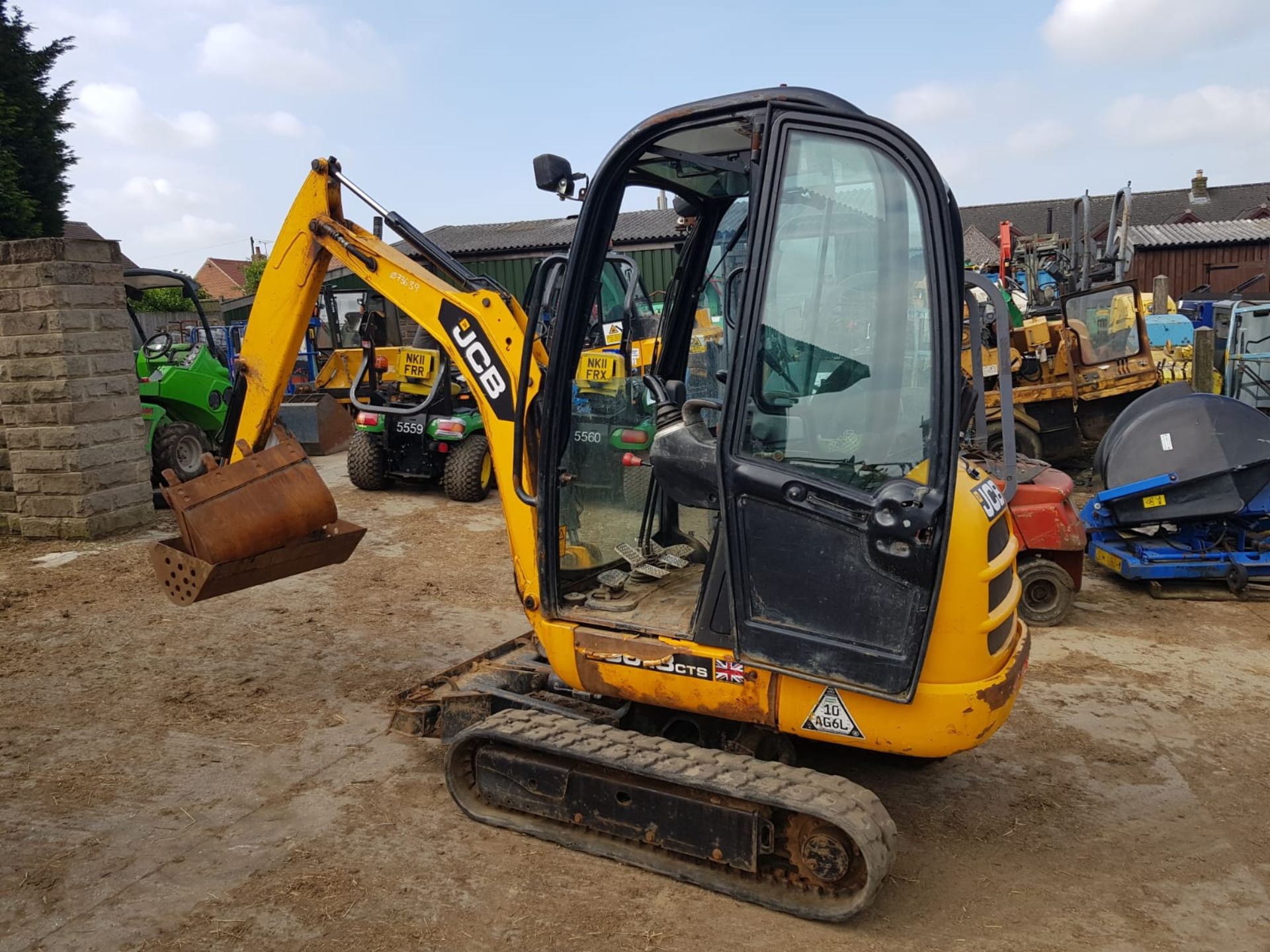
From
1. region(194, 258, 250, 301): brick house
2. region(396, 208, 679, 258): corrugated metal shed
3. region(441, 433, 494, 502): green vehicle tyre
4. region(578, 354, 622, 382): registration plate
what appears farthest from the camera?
region(194, 258, 250, 301): brick house

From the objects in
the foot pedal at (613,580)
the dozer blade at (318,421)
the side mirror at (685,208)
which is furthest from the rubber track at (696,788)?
the dozer blade at (318,421)

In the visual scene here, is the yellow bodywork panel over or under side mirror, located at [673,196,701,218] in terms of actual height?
under

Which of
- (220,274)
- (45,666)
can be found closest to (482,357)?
(45,666)

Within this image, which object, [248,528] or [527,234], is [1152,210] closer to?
[527,234]

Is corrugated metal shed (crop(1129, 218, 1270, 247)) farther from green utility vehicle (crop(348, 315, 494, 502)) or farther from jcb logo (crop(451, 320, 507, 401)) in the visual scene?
jcb logo (crop(451, 320, 507, 401))

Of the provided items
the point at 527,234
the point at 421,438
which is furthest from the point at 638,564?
the point at 527,234

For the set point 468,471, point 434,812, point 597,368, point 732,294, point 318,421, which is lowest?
point 434,812

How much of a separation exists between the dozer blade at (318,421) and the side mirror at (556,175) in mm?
10446

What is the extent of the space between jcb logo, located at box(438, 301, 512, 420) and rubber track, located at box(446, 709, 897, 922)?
3.91 ft

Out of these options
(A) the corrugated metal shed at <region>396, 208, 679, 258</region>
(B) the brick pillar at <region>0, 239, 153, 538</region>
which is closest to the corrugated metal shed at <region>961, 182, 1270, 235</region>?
(A) the corrugated metal shed at <region>396, 208, 679, 258</region>

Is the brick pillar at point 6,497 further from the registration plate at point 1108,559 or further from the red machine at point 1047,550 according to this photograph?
the registration plate at point 1108,559

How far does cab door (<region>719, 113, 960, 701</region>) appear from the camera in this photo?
2.81 metres

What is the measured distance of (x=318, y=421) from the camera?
13320 millimetres

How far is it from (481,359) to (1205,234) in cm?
3398
